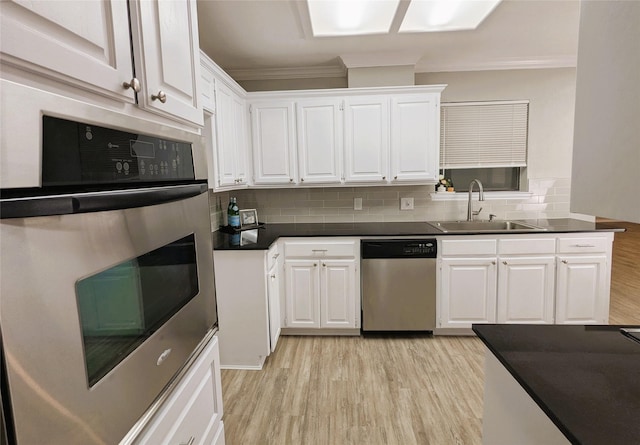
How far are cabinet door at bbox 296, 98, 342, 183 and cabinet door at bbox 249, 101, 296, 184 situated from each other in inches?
3.7

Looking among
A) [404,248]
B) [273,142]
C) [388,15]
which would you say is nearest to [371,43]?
[388,15]

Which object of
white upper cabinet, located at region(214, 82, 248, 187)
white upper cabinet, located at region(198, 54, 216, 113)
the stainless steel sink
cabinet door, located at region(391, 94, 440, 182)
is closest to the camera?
white upper cabinet, located at region(198, 54, 216, 113)

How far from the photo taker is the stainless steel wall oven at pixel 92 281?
1.65 ft

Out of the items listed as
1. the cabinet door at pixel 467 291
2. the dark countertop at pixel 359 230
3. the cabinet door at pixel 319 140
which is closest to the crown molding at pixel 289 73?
the cabinet door at pixel 319 140

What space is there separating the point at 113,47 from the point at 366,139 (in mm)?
2640

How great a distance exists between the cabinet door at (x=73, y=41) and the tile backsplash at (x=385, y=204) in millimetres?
2786

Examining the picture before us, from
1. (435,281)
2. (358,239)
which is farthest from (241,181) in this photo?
(435,281)

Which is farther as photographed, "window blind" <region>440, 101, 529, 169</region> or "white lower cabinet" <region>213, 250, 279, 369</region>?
"window blind" <region>440, 101, 529, 169</region>

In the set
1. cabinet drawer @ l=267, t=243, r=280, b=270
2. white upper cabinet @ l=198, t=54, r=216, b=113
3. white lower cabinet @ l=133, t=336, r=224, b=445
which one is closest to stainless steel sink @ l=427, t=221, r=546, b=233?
cabinet drawer @ l=267, t=243, r=280, b=270

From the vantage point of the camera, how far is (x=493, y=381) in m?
1.15

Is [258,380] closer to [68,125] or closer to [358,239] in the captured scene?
[358,239]

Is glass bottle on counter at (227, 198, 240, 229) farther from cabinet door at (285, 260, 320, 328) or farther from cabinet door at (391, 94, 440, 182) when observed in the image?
cabinet door at (391, 94, 440, 182)

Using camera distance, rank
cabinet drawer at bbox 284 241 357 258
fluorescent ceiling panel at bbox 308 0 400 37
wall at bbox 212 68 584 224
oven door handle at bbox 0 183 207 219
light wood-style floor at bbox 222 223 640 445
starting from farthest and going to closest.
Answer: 1. wall at bbox 212 68 584 224
2. cabinet drawer at bbox 284 241 357 258
3. fluorescent ceiling panel at bbox 308 0 400 37
4. light wood-style floor at bbox 222 223 640 445
5. oven door handle at bbox 0 183 207 219

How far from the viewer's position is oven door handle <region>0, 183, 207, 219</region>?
0.50 meters
